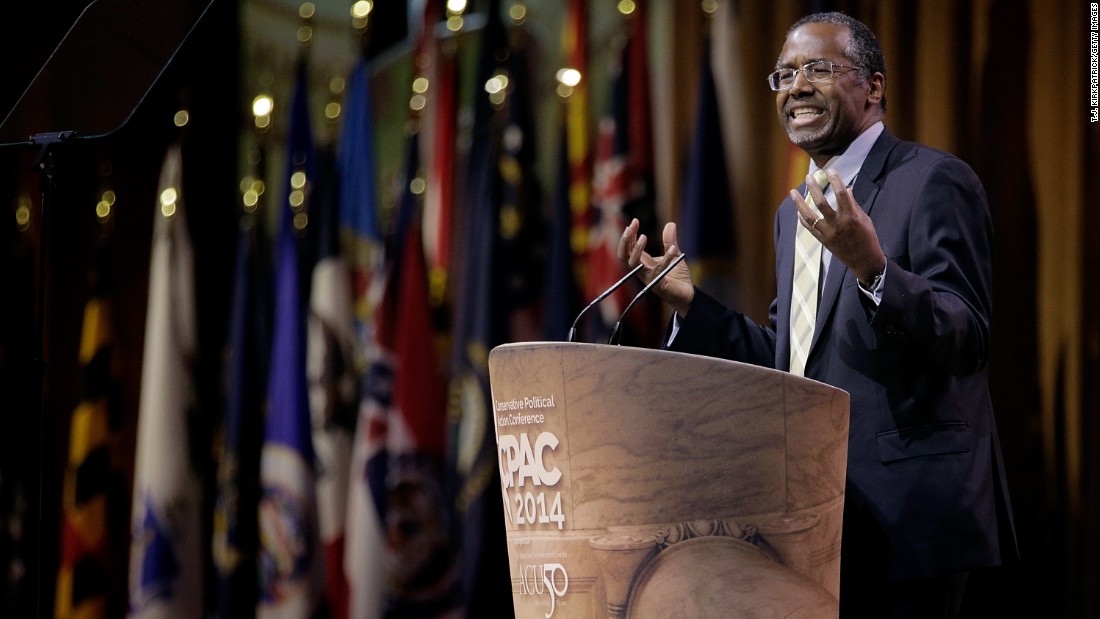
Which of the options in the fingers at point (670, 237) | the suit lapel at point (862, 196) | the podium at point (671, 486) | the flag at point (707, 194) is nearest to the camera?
the podium at point (671, 486)

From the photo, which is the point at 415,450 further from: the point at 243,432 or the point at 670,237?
the point at 670,237

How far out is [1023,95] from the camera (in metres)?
3.49

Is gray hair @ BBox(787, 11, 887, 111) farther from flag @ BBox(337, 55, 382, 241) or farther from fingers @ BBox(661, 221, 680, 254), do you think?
flag @ BBox(337, 55, 382, 241)

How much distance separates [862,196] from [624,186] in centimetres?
203

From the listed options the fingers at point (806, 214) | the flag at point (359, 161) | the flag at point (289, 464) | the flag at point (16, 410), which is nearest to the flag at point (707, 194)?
the flag at point (359, 161)

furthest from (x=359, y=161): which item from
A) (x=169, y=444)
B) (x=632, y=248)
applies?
(x=632, y=248)

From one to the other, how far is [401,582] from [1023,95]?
98.5 inches

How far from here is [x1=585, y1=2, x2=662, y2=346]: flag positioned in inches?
165

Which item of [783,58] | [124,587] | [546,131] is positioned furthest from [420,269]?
[783,58]

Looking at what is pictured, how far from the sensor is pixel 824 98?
7.77 ft

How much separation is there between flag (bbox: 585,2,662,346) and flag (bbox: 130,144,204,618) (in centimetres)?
161

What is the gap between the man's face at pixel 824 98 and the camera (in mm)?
2367

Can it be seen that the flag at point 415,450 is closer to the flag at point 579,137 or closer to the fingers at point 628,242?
the flag at point 579,137

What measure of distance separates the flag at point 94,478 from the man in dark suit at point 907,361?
3077mm
